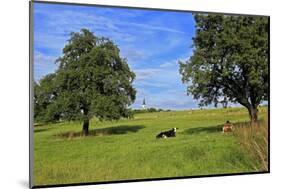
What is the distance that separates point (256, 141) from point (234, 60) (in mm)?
926

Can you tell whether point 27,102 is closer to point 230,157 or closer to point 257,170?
point 230,157

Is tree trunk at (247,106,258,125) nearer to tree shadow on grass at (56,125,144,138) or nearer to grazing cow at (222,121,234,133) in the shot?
grazing cow at (222,121,234,133)

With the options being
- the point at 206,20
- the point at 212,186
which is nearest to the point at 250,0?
the point at 206,20

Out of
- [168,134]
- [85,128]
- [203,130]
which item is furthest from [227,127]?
[85,128]

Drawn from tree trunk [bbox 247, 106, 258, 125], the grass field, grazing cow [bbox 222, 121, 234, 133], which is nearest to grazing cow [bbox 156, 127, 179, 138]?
the grass field

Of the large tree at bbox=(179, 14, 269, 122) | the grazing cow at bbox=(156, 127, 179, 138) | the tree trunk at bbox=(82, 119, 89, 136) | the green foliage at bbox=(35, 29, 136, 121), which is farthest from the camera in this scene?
the large tree at bbox=(179, 14, 269, 122)

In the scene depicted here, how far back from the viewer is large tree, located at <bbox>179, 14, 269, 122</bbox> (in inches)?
211

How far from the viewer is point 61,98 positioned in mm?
4832

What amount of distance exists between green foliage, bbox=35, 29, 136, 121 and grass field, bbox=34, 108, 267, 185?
0.39 ft

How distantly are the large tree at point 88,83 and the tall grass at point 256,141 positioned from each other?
1339 millimetres

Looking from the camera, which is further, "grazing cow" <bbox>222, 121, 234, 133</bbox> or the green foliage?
"grazing cow" <bbox>222, 121, 234, 133</bbox>

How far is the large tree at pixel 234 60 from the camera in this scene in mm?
5348

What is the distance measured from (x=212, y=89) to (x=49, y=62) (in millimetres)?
1760

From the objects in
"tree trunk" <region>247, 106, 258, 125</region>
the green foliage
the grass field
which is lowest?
the grass field
